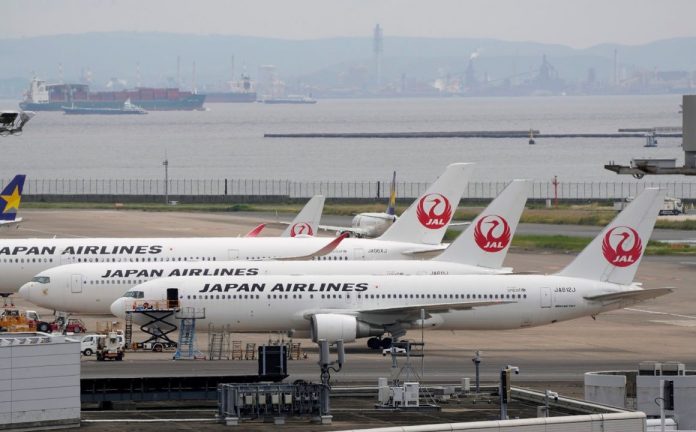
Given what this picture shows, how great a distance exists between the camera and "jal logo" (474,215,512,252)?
263ft

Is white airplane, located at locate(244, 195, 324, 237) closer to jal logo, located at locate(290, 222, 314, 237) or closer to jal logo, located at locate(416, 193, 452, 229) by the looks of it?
jal logo, located at locate(290, 222, 314, 237)

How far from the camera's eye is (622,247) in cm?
7312

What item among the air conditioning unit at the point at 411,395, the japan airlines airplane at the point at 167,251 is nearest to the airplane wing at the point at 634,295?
the japan airlines airplane at the point at 167,251

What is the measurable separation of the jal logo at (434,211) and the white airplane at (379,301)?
20153 mm

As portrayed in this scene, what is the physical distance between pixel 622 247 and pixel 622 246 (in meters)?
0.05

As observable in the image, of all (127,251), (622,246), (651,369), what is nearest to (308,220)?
(127,251)

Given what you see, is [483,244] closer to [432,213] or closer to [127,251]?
[432,213]

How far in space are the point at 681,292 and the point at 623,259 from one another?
88.3 ft

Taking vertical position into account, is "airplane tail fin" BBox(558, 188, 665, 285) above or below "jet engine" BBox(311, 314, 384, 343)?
above

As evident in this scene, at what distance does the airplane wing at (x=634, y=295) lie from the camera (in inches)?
2682

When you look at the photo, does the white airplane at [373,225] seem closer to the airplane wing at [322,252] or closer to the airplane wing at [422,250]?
the airplane wing at [422,250]

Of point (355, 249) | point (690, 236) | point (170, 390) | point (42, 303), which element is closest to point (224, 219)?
point (690, 236)

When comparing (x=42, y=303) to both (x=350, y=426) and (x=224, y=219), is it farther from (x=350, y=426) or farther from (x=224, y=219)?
(x=224, y=219)

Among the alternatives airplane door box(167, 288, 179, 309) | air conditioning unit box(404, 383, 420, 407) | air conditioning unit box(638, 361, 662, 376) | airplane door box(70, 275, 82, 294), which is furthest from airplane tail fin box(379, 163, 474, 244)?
air conditioning unit box(404, 383, 420, 407)
